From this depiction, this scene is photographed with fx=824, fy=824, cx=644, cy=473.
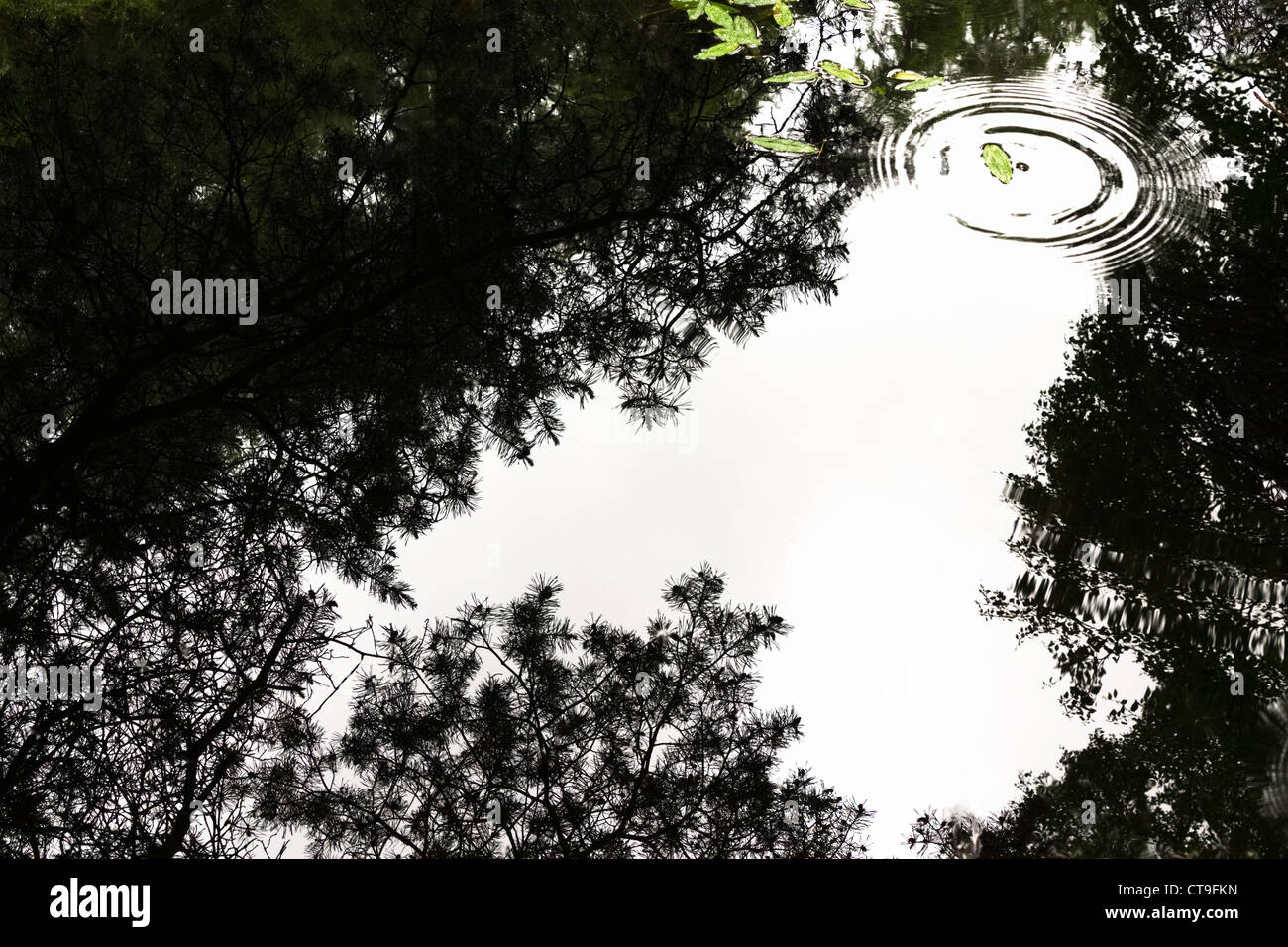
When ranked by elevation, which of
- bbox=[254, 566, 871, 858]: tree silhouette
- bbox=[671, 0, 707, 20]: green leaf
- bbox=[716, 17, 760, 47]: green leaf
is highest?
bbox=[671, 0, 707, 20]: green leaf

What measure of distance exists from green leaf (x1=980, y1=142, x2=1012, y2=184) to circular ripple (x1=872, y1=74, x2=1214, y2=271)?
0.01 metres

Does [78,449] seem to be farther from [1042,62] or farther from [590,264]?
[1042,62]

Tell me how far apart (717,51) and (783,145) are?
17.4 inches

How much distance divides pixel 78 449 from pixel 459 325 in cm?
94

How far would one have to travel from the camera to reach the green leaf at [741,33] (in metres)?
2.71

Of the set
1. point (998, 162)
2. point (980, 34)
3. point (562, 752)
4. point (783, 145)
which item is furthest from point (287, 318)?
point (980, 34)

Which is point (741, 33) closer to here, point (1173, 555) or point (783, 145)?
point (783, 145)

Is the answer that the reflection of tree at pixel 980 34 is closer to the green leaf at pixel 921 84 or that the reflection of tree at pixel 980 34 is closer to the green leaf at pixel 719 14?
the green leaf at pixel 921 84

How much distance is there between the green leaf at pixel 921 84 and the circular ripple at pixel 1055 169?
5 centimetres

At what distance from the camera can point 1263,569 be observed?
6.47ft

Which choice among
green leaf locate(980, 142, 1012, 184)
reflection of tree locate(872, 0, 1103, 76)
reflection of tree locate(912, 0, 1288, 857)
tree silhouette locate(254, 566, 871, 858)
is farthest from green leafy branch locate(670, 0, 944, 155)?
tree silhouette locate(254, 566, 871, 858)

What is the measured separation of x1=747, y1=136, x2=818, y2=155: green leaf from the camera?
2486 millimetres

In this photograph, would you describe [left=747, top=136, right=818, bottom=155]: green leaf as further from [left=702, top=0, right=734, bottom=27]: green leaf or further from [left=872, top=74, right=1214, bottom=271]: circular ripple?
[left=702, top=0, right=734, bottom=27]: green leaf
